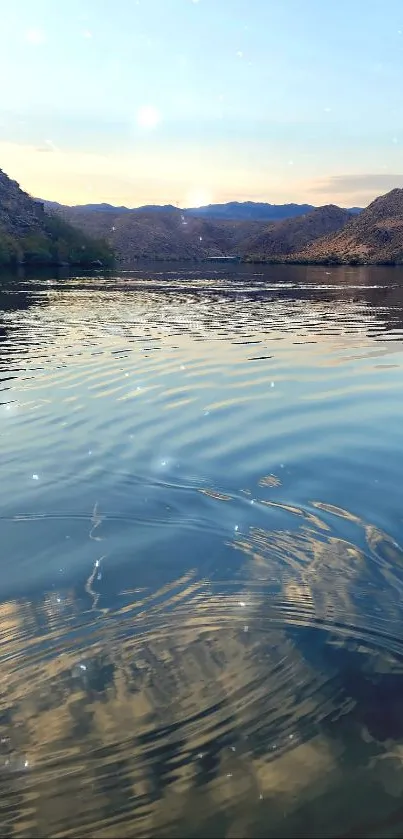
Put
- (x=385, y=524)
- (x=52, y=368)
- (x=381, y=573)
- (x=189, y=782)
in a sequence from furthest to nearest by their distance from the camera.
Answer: (x=52, y=368), (x=385, y=524), (x=381, y=573), (x=189, y=782)

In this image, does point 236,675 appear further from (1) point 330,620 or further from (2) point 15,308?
(2) point 15,308

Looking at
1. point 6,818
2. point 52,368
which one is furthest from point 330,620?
point 52,368

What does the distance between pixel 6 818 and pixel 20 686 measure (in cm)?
148

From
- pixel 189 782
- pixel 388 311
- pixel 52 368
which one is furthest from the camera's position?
pixel 388 311

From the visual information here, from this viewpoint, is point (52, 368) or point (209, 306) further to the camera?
point (209, 306)

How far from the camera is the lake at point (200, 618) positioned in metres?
4.61

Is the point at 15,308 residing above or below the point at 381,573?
above

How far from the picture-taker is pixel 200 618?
6988 mm

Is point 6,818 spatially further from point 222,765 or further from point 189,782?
point 222,765

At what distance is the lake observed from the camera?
15.1ft

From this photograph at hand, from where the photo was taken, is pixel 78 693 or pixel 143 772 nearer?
pixel 143 772

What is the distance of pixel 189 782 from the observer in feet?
15.4

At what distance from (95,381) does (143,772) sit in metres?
17.5

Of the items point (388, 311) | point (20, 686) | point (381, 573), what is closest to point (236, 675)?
point (20, 686)
